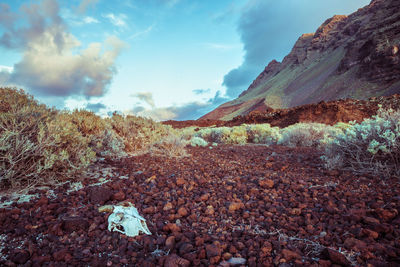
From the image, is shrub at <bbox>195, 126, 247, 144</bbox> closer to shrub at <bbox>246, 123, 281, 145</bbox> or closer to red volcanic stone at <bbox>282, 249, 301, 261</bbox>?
shrub at <bbox>246, 123, 281, 145</bbox>

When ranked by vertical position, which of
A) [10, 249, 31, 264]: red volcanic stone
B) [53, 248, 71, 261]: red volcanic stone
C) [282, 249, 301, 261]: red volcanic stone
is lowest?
[282, 249, 301, 261]: red volcanic stone

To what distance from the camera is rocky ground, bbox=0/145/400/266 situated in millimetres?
1420

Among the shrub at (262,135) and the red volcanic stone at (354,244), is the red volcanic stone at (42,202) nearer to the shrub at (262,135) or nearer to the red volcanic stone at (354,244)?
the red volcanic stone at (354,244)

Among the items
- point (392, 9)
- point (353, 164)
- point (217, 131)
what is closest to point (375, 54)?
point (392, 9)

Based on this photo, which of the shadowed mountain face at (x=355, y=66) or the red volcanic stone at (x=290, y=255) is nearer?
the red volcanic stone at (x=290, y=255)

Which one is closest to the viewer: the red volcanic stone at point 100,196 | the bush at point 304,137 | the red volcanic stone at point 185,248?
the red volcanic stone at point 185,248

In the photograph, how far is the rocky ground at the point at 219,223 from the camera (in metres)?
1.42

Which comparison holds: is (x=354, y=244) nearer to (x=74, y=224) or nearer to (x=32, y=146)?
(x=74, y=224)

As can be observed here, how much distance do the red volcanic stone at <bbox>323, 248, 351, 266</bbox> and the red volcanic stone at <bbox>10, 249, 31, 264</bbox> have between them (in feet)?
6.59

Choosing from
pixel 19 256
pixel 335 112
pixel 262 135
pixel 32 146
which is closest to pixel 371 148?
pixel 19 256

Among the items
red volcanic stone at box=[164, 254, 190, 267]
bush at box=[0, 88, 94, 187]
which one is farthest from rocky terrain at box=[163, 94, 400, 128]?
red volcanic stone at box=[164, 254, 190, 267]

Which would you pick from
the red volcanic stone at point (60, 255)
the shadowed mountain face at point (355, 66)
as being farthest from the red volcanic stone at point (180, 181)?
the shadowed mountain face at point (355, 66)

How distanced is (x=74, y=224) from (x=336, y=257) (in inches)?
77.9

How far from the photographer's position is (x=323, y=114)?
1366cm
